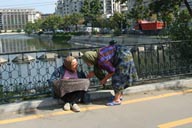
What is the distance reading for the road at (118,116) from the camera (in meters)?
5.07

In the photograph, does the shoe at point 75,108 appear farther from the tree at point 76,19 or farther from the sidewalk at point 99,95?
the tree at point 76,19

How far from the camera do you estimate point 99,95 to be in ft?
21.3

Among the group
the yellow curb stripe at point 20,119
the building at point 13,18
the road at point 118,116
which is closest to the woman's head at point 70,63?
the road at point 118,116

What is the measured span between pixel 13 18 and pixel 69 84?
161742 mm

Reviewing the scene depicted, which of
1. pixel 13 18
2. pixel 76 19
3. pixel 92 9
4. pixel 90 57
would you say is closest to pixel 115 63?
pixel 90 57

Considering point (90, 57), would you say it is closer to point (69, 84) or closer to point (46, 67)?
point (69, 84)

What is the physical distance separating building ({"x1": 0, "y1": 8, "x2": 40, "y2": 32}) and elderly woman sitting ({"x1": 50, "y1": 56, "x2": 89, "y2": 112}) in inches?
6193

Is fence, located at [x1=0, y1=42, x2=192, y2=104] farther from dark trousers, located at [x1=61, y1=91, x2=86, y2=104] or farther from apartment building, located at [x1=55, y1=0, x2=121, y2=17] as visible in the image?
apartment building, located at [x1=55, y1=0, x2=121, y2=17]

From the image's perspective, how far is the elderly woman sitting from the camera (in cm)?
568

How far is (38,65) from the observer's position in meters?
7.00

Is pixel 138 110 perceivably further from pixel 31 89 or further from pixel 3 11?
pixel 3 11

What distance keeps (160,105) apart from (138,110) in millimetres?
524

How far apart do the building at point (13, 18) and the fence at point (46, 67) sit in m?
156

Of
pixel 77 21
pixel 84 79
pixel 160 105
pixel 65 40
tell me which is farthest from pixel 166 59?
pixel 77 21
